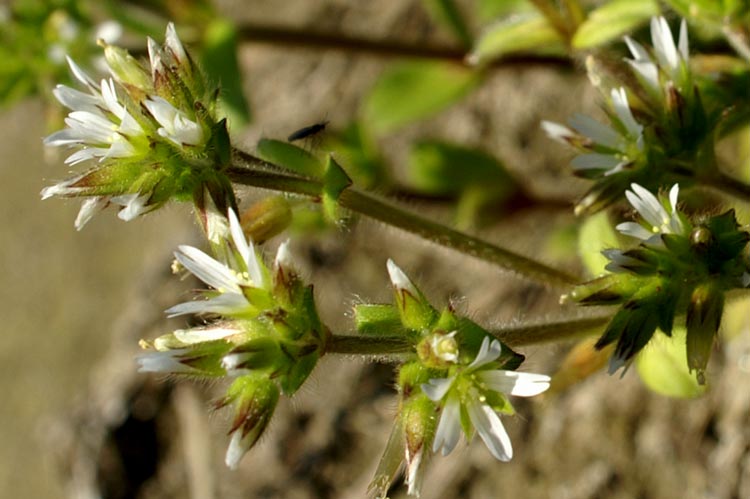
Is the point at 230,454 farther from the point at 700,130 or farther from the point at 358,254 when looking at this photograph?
the point at 358,254

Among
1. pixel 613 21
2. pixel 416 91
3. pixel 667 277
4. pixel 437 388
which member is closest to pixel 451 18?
pixel 416 91

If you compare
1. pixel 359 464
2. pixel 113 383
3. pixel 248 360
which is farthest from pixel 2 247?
pixel 248 360

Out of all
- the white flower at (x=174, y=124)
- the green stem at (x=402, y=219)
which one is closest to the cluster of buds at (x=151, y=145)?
the white flower at (x=174, y=124)

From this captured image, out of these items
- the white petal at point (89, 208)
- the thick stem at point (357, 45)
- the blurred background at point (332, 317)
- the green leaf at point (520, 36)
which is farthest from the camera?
the thick stem at point (357, 45)

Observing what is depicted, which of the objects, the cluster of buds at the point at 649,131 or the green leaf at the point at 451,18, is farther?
the green leaf at the point at 451,18

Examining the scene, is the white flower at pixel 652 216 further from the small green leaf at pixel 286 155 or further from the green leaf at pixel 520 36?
the green leaf at pixel 520 36

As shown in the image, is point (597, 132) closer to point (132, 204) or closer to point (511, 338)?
point (511, 338)

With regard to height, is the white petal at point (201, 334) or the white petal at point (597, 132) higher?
the white petal at point (201, 334)

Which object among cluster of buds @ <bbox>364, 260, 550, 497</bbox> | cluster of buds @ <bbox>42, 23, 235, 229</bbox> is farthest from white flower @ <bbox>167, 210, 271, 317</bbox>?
cluster of buds @ <bbox>364, 260, 550, 497</bbox>
